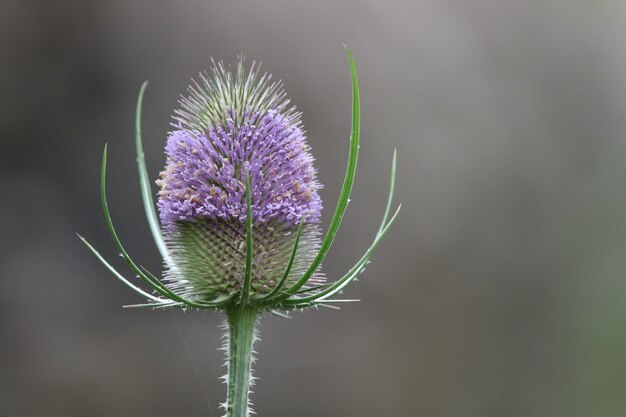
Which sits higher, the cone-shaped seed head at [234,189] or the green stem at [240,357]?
the cone-shaped seed head at [234,189]

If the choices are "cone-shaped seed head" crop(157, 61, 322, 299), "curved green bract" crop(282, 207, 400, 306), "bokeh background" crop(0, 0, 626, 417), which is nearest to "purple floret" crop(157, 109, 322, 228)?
"cone-shaped seed head" crop(157, 61, 322, 299)

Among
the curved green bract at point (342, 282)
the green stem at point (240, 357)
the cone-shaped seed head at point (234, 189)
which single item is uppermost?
the cone-shaped seed head at point (234, 189)

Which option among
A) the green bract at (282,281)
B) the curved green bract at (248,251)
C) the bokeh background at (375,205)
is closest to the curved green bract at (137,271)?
the green bract at (282,281)

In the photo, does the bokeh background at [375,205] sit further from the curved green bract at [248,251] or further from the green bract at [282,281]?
the curved green bract at [248,251]

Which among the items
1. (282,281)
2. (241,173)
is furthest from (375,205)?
(282,281)

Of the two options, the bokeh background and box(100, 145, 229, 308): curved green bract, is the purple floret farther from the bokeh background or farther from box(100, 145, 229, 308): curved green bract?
the bokeh background

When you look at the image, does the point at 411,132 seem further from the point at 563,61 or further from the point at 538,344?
the point at 538,344
